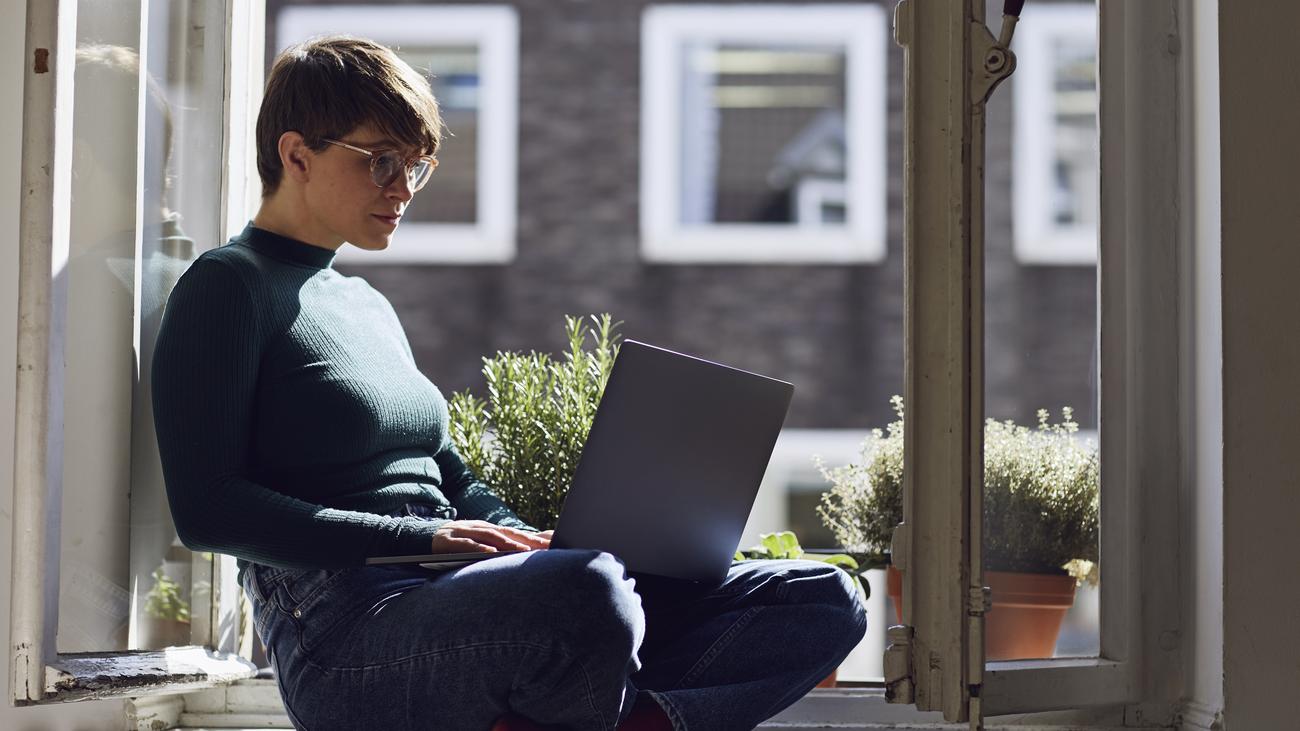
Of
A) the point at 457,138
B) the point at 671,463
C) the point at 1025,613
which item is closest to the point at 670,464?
the point at 671,463

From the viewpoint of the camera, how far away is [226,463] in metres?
1.58

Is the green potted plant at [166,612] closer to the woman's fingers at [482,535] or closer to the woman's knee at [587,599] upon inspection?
the woman's fingers at [482,535]

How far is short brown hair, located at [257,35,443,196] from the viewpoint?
1.78 m

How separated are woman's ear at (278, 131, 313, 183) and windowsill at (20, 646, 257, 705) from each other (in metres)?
0.65

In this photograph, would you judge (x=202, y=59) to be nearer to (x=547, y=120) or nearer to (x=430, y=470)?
(x=430, y=470)

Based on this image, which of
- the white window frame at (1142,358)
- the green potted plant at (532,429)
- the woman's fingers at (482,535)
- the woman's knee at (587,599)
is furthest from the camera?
the green potted plant at (532,429)

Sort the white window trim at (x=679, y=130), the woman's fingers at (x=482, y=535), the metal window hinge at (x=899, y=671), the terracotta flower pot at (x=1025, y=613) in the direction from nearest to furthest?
the woman's fingers at (x=482, y=535), the metal window hinge at (x=899, y=671), the terracotta flower pot at (x=1025, y=613), the white window trim at (x=679, y=130)

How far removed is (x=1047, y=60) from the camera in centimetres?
208

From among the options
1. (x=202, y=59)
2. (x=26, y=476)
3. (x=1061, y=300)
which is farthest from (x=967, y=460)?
(x=202, y=59)

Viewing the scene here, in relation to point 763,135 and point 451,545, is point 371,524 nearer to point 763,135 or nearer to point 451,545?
point 451,545

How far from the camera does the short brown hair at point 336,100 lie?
1781 mm

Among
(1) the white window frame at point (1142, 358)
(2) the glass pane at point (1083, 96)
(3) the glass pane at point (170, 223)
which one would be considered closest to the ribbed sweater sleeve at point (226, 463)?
(3) the glass pane at point (170, 223)

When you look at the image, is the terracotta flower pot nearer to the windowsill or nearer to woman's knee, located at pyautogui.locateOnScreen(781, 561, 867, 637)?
woman's knee, located at pyautogui.locateOnScreen(781, 561, 867, 637)

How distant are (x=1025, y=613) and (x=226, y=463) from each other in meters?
1.08
